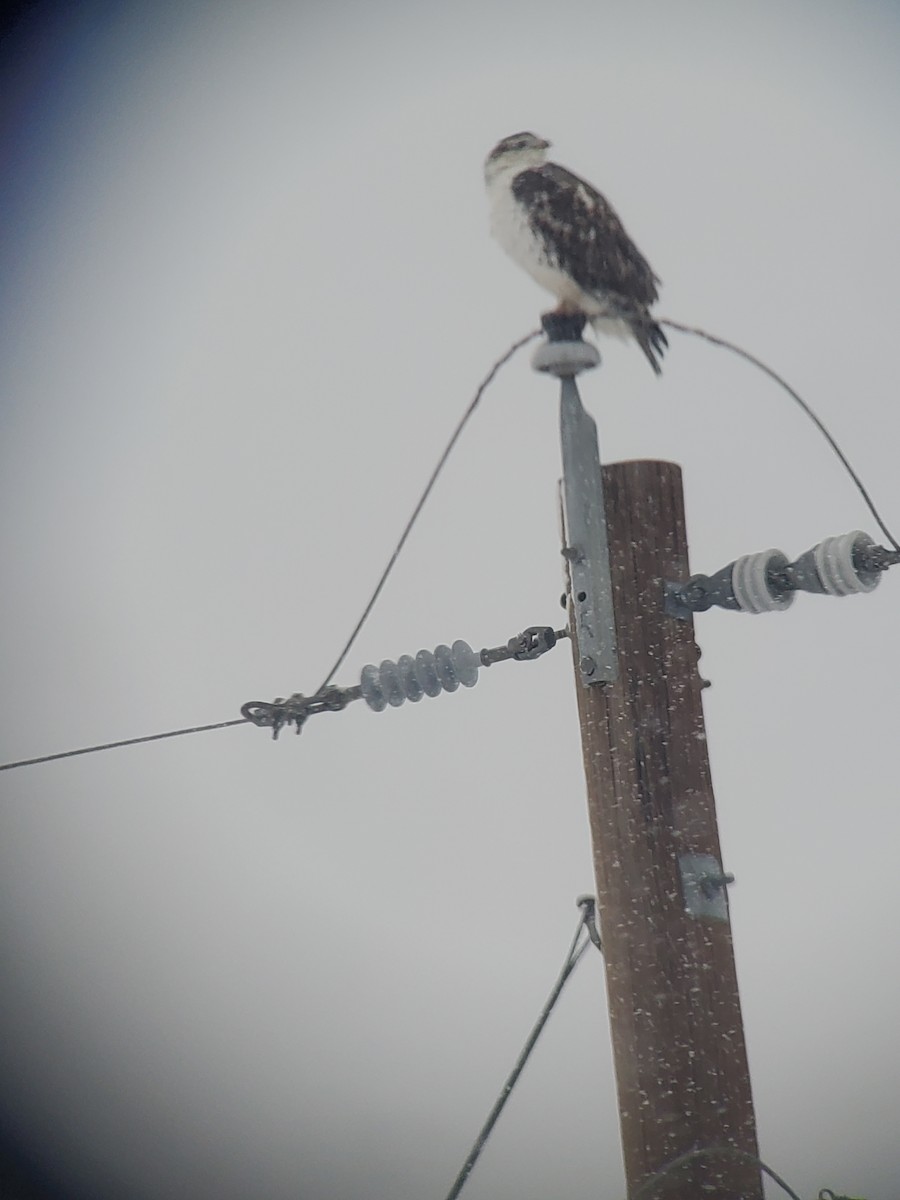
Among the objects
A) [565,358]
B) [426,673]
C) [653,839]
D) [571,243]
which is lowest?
[653,839]

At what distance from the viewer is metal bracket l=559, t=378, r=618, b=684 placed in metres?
1.90

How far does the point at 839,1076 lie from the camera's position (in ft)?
63.7

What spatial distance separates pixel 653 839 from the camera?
1847mm

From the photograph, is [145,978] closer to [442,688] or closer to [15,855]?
[15,855]

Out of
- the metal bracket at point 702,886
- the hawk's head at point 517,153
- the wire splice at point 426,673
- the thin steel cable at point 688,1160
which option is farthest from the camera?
the hawk's head at point 517,153

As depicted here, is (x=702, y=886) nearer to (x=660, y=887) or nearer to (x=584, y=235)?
(x=660, y=887)

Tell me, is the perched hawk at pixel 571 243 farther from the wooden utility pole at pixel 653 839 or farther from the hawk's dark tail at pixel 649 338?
the wooden utility pole at pixel 653 839

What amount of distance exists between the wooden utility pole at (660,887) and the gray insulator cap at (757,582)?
0.49ft

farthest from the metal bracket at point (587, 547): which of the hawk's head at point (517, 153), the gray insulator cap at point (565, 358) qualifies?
the hawk's head at point (517, 153)

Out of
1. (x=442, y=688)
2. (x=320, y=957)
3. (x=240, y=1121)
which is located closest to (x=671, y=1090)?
(x=442, y=688)

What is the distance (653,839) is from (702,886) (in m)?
0.15

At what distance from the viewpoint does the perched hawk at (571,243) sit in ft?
Result: 8.61

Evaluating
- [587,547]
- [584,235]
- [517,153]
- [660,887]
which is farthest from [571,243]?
[660,887]

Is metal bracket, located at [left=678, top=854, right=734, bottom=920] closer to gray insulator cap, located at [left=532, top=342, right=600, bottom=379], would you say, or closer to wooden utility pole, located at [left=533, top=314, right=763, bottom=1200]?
wooden utility pole, located at [left=533, top=314, right=763, bottom=1200]
